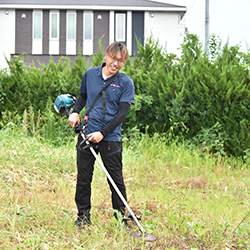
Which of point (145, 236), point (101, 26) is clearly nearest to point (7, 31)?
point (101, 26)

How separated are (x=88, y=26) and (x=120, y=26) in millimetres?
2167

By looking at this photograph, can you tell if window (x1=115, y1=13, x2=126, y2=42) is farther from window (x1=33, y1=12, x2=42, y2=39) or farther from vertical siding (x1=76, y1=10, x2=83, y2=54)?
window (x1=33, y1=12, x2=42, y2=39)

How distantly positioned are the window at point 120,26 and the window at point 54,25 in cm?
398

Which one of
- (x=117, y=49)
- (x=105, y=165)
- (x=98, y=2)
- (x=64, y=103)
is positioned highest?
(x=98, y=2)

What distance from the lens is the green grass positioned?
A: 310 cm

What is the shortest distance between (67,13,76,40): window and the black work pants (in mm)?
18900

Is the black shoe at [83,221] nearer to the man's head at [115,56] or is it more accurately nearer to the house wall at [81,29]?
the man's head at [115,56]

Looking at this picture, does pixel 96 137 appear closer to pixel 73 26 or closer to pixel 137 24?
pixel 137 24

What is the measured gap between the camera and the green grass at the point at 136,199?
3102 millimetres

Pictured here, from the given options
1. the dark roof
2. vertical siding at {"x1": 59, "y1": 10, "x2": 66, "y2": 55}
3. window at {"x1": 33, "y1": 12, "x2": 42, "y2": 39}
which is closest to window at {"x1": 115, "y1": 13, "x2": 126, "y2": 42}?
the dark roof

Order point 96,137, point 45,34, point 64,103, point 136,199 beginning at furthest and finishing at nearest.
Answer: point 45,34, point 136,199, point 64,103, point 96,137

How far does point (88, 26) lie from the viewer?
20.9m

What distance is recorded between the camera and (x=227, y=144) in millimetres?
6734

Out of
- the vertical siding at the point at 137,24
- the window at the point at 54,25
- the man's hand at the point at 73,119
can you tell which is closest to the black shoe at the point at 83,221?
the man's hand at the point at 73,119
